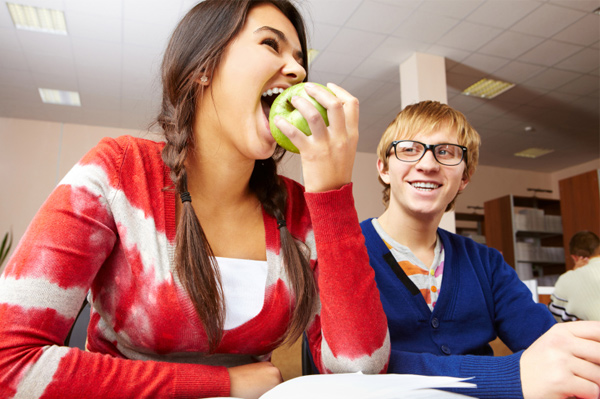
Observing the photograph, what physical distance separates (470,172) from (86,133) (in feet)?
24.7

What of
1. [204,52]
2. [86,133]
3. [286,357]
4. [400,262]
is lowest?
[286,357]

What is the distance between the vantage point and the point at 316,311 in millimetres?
946

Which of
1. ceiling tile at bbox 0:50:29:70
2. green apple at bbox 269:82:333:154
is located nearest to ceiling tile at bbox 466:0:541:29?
green apple at bbox 269:82:333:154

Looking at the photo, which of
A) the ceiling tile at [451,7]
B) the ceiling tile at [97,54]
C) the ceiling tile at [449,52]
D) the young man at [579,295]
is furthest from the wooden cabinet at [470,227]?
the ceiling tile at [97,54]

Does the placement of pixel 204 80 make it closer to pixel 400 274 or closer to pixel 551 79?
pixel 400 274

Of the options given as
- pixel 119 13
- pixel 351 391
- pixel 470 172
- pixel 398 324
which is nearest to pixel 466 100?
pixel 119 13

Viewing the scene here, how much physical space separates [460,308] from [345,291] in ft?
1.56

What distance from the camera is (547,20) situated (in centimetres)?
475

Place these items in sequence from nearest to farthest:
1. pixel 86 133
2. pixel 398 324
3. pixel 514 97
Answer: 1. pixel 398 324
2. pixel 514 97
3. pixel 86 133

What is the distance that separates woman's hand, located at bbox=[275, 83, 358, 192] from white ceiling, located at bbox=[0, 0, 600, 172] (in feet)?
9.79

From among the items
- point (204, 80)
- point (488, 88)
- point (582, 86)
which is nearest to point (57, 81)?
point (488, 88)

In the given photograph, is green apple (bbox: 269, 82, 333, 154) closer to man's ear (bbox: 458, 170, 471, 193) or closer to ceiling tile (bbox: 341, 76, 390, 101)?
man's ear (bbox: 458, 170, 471, 193)

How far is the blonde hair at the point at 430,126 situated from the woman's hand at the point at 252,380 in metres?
0.78

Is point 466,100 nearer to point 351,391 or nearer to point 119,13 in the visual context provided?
point 119,13
